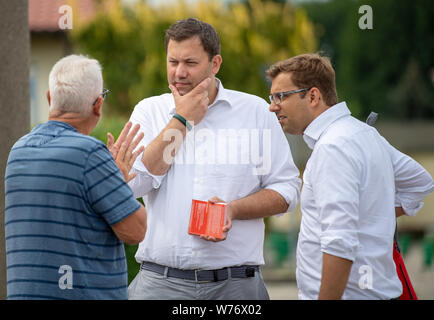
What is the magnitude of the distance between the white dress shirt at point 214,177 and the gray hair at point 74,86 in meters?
0.64

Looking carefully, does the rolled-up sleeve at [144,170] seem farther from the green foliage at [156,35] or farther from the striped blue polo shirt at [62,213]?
the green foliage at [156,35]

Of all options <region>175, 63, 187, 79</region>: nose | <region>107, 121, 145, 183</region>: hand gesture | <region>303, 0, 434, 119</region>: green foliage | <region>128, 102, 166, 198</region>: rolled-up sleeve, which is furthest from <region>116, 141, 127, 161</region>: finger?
<region>303, 0, 434, 119</region>: green foliage

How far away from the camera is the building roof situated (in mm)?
16281

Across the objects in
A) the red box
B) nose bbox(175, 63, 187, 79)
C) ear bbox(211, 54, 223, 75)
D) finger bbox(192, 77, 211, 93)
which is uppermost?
ear bbox(211, 54, 223, 75)

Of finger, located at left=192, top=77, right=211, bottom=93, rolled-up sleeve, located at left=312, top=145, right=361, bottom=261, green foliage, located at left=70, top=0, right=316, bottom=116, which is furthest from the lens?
green foliage, located at left=70, top=0, right=316, bottom=116

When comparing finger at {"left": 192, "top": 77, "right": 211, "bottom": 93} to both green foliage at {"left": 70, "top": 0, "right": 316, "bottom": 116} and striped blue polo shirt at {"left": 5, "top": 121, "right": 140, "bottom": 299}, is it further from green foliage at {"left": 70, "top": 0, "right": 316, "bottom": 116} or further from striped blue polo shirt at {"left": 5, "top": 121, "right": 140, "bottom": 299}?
green foliage at {"left": 70, "top": 0, "right": 316, "bottom": 116}

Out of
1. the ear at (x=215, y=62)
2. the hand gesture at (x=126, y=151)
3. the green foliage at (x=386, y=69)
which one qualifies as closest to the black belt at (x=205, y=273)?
the hand gesture at (x=126, y=151)

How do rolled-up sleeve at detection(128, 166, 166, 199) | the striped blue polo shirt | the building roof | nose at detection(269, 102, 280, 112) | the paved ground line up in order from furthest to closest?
the building roof, the paved ground, rolled-up sleeve at detection(128, 166, 166, 199), nose at detection(269, 102, 280, 112), the striped blue polo shirt

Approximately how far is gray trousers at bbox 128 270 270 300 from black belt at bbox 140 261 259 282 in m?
0.02

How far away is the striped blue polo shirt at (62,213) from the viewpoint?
262 centimetres

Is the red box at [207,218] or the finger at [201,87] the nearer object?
the red box at [207,218]

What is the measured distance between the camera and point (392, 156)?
126 inches

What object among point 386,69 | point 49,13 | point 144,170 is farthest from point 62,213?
point 386,69

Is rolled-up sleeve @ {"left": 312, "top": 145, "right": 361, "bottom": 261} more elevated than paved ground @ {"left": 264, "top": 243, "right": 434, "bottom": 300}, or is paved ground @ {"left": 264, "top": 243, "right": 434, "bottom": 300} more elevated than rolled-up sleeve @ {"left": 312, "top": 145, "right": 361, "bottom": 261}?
rolled-up sleeve @ {"left": 312, "top": 145, "right": 361, "bottom": 261}
